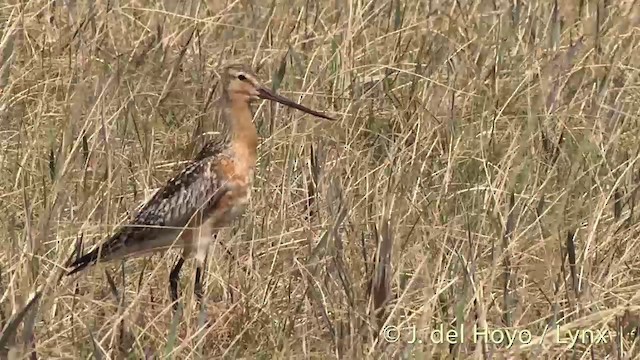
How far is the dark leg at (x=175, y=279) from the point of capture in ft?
14.1

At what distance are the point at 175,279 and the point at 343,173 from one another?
817 mm

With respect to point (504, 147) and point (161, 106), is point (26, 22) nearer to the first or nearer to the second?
point (161, 106)

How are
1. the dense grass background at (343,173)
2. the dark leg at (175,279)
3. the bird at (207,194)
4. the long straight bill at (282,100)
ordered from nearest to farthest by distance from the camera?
the dense grass background at (343,173) < the dark leg at (175,279) < the bird at (207,194) < the long straight bill at (282,100)

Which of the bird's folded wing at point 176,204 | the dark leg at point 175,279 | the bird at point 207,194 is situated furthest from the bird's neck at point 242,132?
the dark leg at point 175,279

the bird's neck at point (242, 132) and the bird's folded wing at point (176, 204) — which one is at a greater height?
the bird's neck at point (242, 132)

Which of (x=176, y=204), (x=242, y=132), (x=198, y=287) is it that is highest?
(x=242, y=132)

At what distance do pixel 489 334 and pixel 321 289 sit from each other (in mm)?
466

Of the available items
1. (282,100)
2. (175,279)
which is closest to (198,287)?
(175,279)

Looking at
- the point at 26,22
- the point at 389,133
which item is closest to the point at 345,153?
the point at 389,133

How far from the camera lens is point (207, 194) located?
16.4ft

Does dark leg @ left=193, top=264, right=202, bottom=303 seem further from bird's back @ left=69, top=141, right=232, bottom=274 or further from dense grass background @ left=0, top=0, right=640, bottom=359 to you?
bird's back @ left=69, top=141, right=232, bottom=274

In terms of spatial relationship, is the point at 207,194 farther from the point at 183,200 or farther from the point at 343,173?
the point at 343,173

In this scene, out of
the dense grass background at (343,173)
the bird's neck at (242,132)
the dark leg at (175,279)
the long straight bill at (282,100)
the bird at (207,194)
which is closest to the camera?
the dense grass background at (343,173)

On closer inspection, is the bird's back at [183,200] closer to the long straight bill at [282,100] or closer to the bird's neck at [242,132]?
the bird's neck at [242,132]
